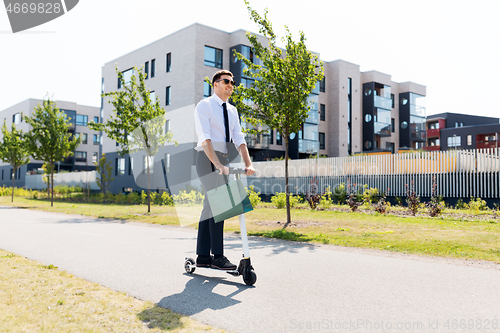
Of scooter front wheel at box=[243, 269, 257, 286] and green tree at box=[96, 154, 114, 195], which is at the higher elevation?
green tree at box=[96, 154, 114, 195]

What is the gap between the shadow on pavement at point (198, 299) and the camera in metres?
3.55

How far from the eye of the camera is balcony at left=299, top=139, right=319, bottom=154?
36.0 m

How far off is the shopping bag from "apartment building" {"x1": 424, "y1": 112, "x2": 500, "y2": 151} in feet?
170

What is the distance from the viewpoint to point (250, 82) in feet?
109

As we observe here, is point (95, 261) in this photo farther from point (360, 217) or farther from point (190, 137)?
point (190, 137)

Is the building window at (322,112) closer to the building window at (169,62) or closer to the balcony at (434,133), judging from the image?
the building window at (169,62)

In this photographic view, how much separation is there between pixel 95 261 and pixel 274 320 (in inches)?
142

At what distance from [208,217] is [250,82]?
29580mm

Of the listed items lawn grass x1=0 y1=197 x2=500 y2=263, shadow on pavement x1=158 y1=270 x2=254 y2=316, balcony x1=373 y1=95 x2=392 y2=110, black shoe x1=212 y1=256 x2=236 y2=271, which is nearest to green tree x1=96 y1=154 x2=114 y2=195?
lawn grass x1=0 y1=197 x2=500 y2=263

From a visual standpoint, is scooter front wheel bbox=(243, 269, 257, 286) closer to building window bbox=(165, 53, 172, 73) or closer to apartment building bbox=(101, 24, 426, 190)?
apartment building bbox=(101, 24, 426, 190)

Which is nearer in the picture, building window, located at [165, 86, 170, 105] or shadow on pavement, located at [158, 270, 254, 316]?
shadow on pavement, located at [158, 270, 254, 316]

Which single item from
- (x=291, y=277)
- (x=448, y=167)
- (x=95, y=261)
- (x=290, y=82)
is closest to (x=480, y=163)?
(x=448, y=167)

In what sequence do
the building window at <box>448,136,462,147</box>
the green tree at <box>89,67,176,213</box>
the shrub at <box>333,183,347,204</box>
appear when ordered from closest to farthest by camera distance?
the green tree at <box>89,67,176,213</box>
the shrub at <box>333,183,347,204</box>
the building window at <box>448,136,462,147</box>

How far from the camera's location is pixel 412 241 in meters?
7.75
